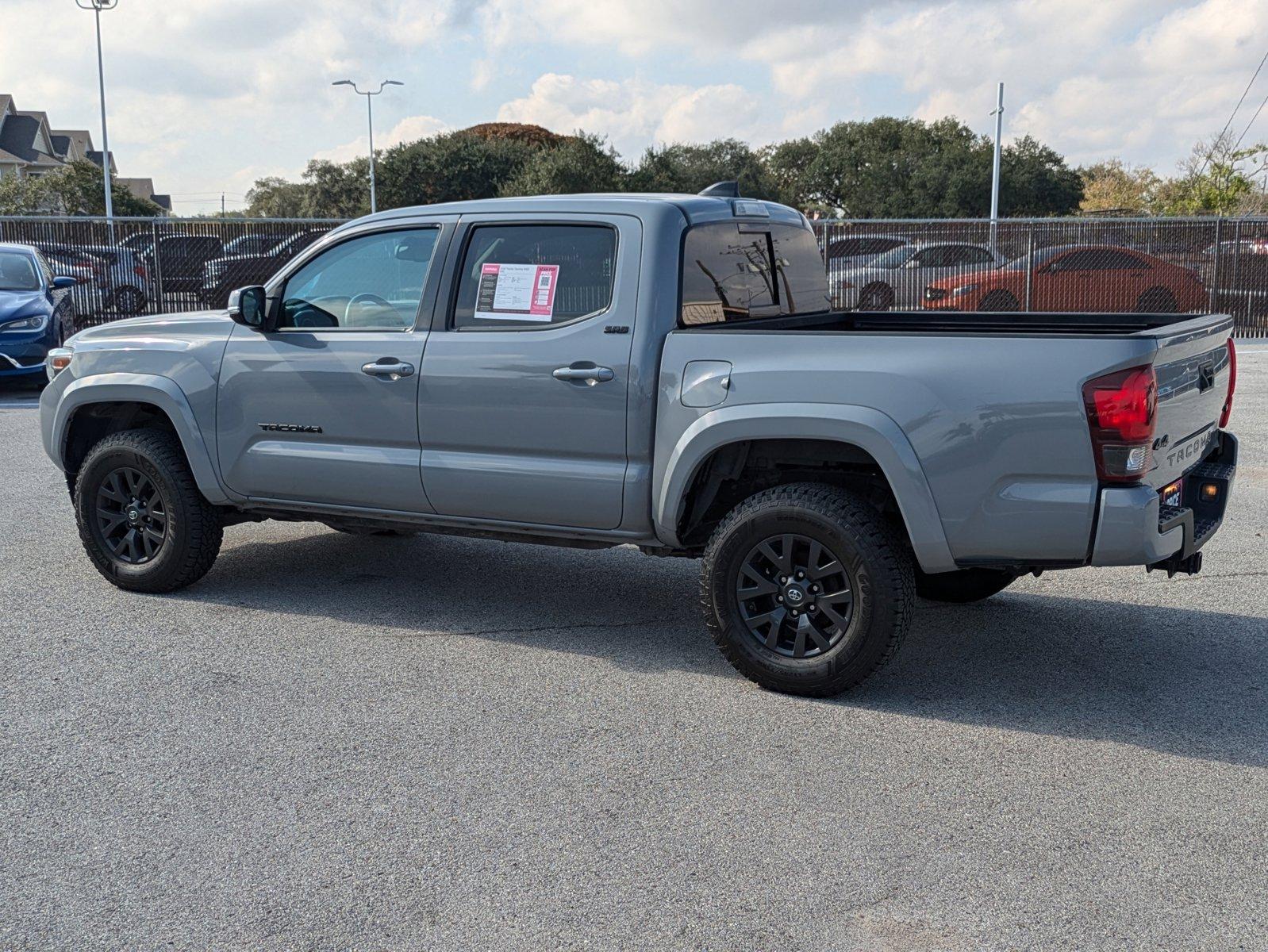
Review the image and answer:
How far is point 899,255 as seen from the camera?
20859 mm

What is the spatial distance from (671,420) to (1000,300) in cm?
1738

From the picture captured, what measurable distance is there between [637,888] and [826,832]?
637 millimetres

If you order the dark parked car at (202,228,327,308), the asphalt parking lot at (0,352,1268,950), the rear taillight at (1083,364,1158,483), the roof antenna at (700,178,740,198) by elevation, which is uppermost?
the dark parked car at (202,228,327,308)

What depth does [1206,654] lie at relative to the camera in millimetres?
5246

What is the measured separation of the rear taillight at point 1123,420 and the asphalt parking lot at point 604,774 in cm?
97

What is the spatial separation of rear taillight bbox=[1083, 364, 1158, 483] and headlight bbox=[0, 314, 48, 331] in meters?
12.9

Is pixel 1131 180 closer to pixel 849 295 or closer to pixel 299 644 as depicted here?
pixel 849 295

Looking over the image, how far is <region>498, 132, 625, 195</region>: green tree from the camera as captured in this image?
206 ft

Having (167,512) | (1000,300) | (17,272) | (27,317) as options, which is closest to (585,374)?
(167,512)

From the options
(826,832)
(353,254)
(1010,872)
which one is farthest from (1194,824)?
(353,254)

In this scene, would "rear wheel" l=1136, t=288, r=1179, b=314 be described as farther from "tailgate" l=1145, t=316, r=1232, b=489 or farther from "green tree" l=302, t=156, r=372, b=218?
"green tree" l=302, t=156, r=372, b=218

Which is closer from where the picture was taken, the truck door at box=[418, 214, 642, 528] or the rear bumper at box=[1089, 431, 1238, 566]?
the rear bumper at box=[1089, 431, 1238, 566]

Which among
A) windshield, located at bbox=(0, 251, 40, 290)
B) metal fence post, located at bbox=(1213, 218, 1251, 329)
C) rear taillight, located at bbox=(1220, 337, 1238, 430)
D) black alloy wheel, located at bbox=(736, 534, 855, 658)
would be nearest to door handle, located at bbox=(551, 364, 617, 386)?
black alloy wheel, located at bbox=(736, 534, 855, 658)

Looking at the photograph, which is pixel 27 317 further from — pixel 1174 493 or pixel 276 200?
pixel 276 200
